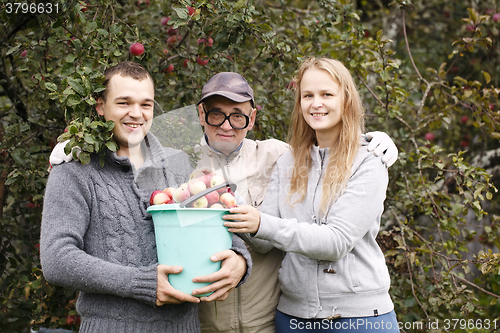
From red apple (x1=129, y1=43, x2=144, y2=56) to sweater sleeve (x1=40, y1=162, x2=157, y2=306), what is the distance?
0.93 m

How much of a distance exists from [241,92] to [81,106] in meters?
0.70

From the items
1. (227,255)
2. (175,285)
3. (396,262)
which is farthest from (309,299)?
(396,262)

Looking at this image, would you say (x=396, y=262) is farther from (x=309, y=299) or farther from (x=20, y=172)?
(x=20, y=172)

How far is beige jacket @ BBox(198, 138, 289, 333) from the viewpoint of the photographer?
1.91 metres

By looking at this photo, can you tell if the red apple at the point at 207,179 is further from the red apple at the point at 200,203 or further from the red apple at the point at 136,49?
the red apple at the point at 136,49

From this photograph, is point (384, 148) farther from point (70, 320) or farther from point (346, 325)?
point (70, 320)

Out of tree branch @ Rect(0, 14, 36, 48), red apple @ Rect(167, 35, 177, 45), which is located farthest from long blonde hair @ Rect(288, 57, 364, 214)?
tree branch @ Rect(0, 14, 36, 48)

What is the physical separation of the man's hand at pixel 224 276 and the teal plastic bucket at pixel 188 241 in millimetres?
22

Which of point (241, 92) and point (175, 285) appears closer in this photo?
point (175, 285)

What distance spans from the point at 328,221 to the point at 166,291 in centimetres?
71

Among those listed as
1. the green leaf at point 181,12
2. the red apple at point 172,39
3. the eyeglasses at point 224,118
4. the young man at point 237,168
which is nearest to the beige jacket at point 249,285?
the young man at point 237,168

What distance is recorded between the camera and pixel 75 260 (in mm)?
1368

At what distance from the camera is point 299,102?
2053mm

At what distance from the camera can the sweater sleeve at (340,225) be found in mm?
1645
